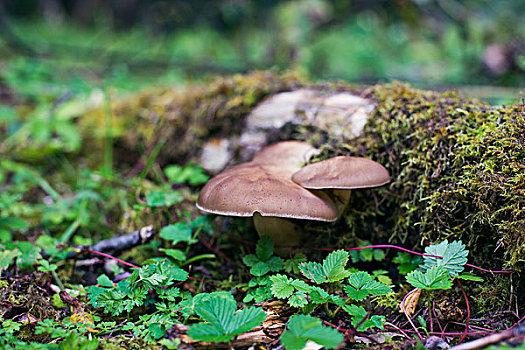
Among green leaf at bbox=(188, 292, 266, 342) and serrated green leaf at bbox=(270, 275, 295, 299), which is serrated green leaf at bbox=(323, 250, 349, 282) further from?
green leaf at bbox=(188, 292, 266, 342)

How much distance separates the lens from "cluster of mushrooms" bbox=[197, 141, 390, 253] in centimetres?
201

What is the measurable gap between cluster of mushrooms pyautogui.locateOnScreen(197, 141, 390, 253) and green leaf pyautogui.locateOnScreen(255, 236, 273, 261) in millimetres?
143

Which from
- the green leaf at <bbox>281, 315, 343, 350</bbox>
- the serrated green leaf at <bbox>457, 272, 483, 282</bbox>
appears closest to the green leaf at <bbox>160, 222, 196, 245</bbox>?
the green leaf at <bbox>281, 315, 343, 350</bbox>

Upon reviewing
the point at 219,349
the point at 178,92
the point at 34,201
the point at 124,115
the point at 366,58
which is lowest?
the point at 34,201

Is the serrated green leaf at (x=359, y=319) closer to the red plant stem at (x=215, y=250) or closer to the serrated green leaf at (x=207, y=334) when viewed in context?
the serrated green leaf at (x=207, y=334)

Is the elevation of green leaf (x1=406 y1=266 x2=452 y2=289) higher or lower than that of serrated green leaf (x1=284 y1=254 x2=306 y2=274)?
higher

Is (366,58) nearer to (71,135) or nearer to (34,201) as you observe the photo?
(71,135)

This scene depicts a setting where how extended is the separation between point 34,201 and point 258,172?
2.97m

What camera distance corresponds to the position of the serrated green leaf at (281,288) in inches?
72.9

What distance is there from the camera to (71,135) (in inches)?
161

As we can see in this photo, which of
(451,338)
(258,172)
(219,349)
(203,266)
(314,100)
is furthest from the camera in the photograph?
(314,100)

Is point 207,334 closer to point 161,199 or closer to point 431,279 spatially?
point 431,279

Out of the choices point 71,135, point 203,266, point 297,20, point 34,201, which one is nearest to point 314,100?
point 203,266

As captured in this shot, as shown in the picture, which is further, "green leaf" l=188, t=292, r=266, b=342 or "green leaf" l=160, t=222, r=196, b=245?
"green leaf" l=160, t=222, r=196, b=245
